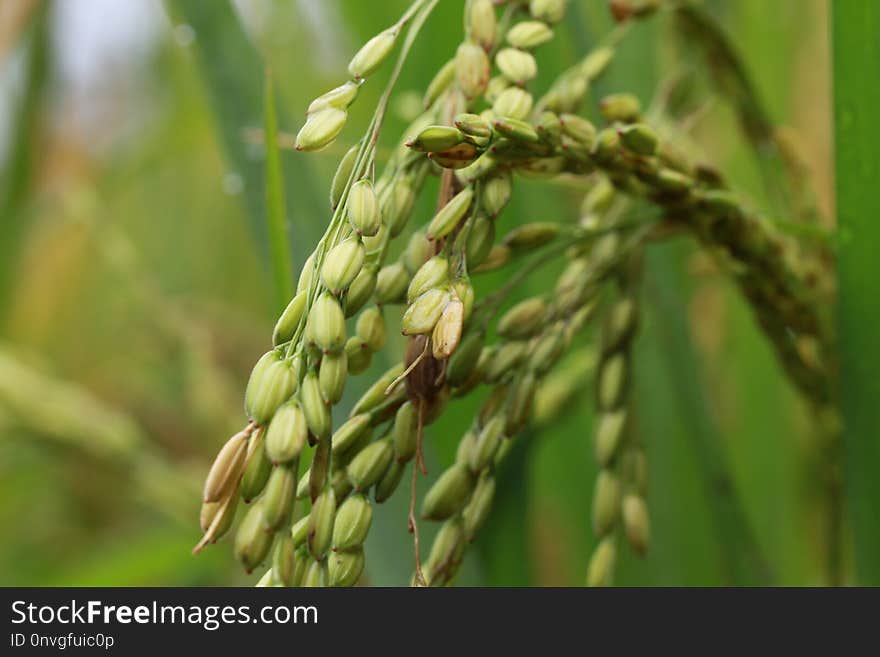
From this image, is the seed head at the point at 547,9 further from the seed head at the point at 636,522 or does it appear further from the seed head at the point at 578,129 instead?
the seed head at the point at 636,522

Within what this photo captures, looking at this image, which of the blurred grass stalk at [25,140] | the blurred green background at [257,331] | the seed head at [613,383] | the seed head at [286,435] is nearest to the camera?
the seed head at [286,435]

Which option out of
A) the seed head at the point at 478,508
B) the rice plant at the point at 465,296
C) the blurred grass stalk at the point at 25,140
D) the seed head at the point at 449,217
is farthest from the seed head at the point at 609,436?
the blurred grass stalk at the point at 25,140

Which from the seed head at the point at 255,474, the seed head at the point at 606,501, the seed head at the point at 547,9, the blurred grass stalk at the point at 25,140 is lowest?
the seed head at the point at 255,474

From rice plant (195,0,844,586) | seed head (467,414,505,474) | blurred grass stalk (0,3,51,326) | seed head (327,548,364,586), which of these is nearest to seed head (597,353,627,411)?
rice plant (195,0,844,586)

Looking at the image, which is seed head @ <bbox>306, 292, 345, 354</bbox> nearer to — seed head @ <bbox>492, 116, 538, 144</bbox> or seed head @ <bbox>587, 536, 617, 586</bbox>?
seed head @ <bbox>492, 116, 538, 144</bbox>

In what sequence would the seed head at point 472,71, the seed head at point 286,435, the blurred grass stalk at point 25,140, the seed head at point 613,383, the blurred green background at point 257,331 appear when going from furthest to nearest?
the blurred grass stalk at point 25,140, the blurred green background at point 257,331, the seed head at point 613,383, the seed head at point 472,71, the seed head at point 286,435

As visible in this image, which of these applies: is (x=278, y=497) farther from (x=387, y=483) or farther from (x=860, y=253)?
(x=860, y=253)

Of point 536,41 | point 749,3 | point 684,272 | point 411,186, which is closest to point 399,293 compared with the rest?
point 411,186

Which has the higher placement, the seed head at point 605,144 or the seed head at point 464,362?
the seed head at point 605,144
